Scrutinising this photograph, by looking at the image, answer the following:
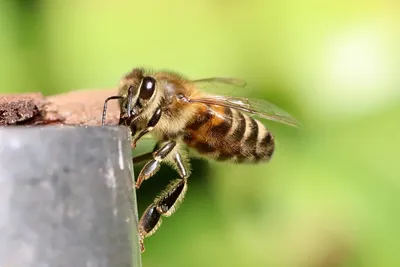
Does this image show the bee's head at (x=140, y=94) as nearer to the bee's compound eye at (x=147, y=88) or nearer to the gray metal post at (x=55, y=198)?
the bee's compound eye at (x=147, y=88)

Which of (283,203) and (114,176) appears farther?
(283,203)

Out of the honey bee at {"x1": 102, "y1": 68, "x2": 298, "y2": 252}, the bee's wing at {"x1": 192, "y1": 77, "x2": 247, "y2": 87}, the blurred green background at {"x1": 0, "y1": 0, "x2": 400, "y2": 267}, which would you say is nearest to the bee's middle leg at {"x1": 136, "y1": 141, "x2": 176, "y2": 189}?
the honey bee at {"x1": 102, "y1": 68, "x2": 298, "y2": 252}

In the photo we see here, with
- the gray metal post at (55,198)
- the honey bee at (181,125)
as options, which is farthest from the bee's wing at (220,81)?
the gray metal post at (55,198)

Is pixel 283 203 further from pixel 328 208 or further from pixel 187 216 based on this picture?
pixel 187 216

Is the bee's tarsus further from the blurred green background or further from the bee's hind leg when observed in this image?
the blurred green background

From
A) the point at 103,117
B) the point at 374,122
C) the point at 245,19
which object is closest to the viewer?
the point at 103,117

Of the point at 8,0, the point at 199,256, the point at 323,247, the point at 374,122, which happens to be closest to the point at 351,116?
the point at 374,122
